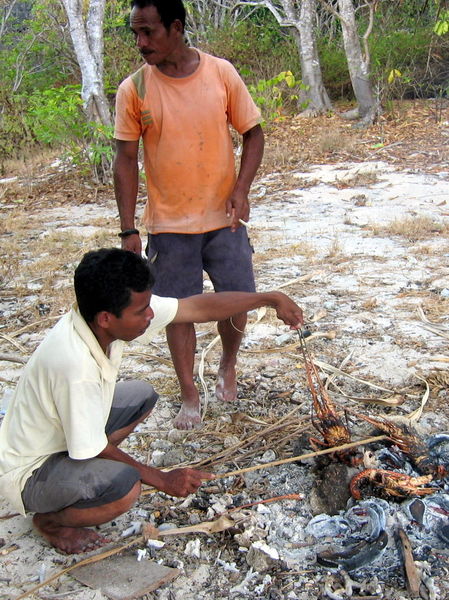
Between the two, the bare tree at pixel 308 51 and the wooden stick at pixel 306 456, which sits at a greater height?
the bare tree at pixel 308 51

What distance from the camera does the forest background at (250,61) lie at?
909cm

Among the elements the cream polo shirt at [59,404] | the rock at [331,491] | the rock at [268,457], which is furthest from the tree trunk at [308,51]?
the cream polo shirt at [59,404]

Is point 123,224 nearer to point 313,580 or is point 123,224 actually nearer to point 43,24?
point 313,580

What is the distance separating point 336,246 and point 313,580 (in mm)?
3810

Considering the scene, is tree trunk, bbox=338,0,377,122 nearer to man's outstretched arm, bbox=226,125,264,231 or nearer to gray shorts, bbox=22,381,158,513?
man's outstretched arm, bbox=226,125,264,231

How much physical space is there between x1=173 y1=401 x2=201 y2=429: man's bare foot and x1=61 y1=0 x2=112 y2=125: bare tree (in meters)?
6.70

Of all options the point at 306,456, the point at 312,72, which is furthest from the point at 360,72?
the point at 306,456

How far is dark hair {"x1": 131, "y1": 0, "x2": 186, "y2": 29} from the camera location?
2.70m

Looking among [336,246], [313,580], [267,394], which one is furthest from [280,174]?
[313,580]

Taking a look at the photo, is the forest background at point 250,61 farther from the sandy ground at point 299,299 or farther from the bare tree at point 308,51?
the sandy ground at point 299,299

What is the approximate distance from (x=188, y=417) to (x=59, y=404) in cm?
116

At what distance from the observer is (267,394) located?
3.52 m

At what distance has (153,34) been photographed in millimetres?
2752

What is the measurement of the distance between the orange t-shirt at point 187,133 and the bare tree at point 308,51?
9434mm
